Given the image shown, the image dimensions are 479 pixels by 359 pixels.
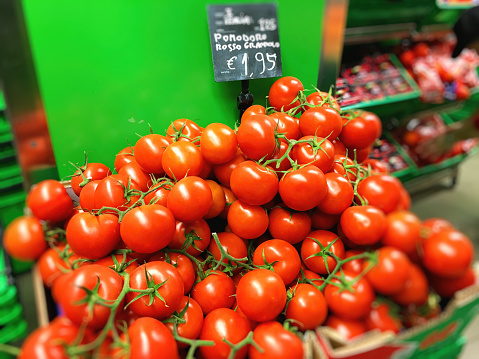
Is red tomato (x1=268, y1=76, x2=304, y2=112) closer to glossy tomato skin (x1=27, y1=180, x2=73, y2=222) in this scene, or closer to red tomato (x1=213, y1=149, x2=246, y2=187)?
red tomato (x1=213, y1=149, x2=246, y2=187)

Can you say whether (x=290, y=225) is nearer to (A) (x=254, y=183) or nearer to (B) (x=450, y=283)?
(A) (x=254, y=183)

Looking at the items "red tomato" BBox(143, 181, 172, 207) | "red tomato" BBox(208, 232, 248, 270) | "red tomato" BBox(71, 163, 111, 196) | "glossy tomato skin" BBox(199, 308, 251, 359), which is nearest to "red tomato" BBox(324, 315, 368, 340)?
"glossy tomato skin" BBox(199, 308, 251, 359)

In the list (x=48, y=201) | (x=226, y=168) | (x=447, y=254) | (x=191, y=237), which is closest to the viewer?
(x=447, y=254)

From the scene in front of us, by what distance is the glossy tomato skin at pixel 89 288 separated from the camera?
0.66 meters

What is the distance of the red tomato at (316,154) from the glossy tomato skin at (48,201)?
69 centimetres

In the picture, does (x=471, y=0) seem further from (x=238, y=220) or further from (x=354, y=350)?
(x=354, y=350)

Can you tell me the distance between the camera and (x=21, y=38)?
42.8 inches

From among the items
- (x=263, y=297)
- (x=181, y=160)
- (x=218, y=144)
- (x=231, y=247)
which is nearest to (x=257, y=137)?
(x=218, y=144)

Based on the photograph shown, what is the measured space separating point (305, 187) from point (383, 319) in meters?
0.35

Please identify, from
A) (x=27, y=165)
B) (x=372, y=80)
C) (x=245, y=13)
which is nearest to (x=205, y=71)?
(x=245, y=13)

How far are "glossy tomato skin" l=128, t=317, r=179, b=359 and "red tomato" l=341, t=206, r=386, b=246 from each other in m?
0.49

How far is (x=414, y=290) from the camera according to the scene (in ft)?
2.10

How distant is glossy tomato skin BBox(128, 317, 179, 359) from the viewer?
0.66m

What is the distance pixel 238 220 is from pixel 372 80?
7.84ft
